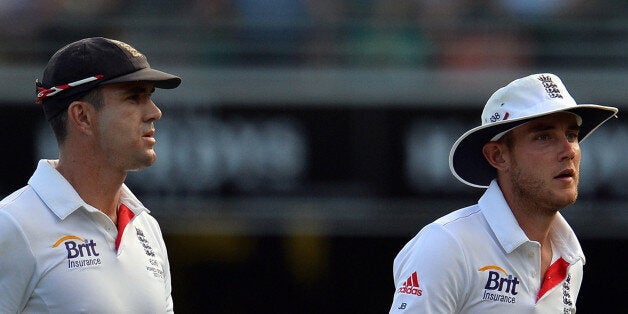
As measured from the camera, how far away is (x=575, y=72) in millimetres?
9297

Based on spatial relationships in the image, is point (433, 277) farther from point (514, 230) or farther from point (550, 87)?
point (550, 87)

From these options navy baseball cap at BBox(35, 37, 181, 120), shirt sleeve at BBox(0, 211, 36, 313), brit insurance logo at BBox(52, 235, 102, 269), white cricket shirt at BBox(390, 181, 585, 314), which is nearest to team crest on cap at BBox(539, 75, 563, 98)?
white cricket shirt at BBox(390, 181, 585, 314)

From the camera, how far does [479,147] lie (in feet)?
14.9

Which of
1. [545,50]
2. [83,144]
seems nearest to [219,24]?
[545,50]

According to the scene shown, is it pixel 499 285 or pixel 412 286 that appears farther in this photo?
pixel 499 285

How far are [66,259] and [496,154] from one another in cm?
153

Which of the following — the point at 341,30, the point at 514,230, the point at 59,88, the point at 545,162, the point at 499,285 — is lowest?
the point at 499,285

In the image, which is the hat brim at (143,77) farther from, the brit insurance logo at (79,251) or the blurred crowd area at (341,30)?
Answer: the blurred crowd area at (341,30)

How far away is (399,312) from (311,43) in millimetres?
5511

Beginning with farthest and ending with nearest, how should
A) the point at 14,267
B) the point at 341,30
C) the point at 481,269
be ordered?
the point at 341,30 → the point at 481,269 → the point at 14,267

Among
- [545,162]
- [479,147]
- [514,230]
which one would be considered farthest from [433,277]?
[479,147]

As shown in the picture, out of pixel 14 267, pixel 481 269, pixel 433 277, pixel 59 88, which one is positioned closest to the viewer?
pixel 14 267

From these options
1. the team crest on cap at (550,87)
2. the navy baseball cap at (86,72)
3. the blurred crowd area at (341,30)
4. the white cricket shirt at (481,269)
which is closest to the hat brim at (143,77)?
the navy baseball cap at (86,72)

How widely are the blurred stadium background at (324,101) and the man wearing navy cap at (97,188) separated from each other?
193 inches
